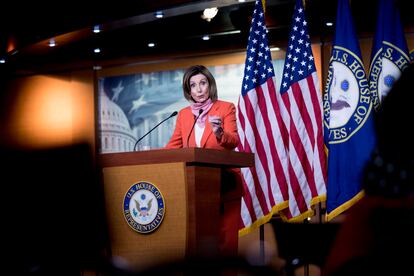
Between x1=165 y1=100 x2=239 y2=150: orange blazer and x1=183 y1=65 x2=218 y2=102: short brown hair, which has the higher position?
x1=183 y1=65 x2=218 y2=102: short brown hair

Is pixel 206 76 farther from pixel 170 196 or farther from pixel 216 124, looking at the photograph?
pixel 170 196

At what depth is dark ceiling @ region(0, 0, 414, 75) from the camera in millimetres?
6348

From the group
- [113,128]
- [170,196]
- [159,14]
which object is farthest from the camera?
[113,128]

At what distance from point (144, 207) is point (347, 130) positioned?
5.74 ft

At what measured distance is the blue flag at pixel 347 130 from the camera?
459 centimetres

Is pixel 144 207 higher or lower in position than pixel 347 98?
lower

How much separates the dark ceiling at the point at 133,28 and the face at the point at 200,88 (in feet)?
6.03

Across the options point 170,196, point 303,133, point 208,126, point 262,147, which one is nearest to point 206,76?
point 208,126

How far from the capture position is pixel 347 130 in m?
4.67

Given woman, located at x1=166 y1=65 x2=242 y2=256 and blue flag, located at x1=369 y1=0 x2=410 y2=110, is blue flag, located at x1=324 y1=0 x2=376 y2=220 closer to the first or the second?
blue flag, located at x1=369 y1=0 x2=410 y2=110

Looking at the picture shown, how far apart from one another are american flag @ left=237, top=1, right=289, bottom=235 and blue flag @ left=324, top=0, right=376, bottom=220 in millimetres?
420

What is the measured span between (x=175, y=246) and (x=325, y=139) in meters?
1.87

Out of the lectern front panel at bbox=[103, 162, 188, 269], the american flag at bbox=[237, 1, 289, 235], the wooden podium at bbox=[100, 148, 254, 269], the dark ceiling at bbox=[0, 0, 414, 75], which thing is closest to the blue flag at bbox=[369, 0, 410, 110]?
the american flag at bbox=[237, 1, 289, 235]

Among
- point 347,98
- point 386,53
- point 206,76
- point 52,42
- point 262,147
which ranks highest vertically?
point 52,42
